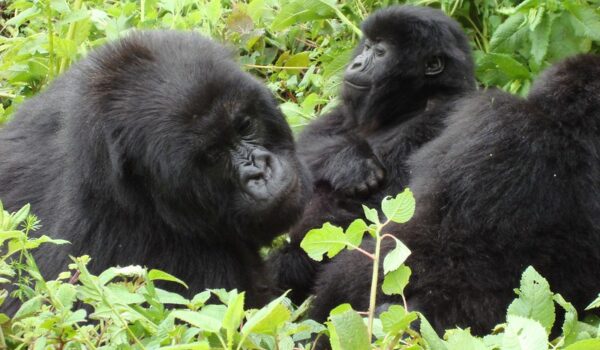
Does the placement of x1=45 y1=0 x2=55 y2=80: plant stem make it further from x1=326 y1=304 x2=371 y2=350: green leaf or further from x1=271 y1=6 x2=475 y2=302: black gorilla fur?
x1=326 y1=304 x2=371 y2=350: green leaf

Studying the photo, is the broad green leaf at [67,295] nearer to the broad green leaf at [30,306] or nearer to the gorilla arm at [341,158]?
the broad green leaf at [30,306]

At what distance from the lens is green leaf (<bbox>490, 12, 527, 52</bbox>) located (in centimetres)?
557

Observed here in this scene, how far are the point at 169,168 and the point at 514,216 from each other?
1305mm

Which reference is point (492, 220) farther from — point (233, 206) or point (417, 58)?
point (417, 58)

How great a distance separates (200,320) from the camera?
2424 mm

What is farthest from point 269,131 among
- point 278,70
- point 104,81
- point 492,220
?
point 278,70

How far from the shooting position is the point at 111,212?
12.0ft

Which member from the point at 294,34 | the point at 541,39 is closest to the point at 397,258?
the point at 541,39

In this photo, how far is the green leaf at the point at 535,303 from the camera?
2826 mm

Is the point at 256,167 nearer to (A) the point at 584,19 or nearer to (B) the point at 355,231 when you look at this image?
(B) the point at 355,231

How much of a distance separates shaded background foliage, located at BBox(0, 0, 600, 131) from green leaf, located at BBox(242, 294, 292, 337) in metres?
3.26

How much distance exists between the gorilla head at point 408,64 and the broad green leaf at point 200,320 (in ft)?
10.6

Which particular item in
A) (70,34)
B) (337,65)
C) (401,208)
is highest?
(401,208)

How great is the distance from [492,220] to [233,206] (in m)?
0.98
